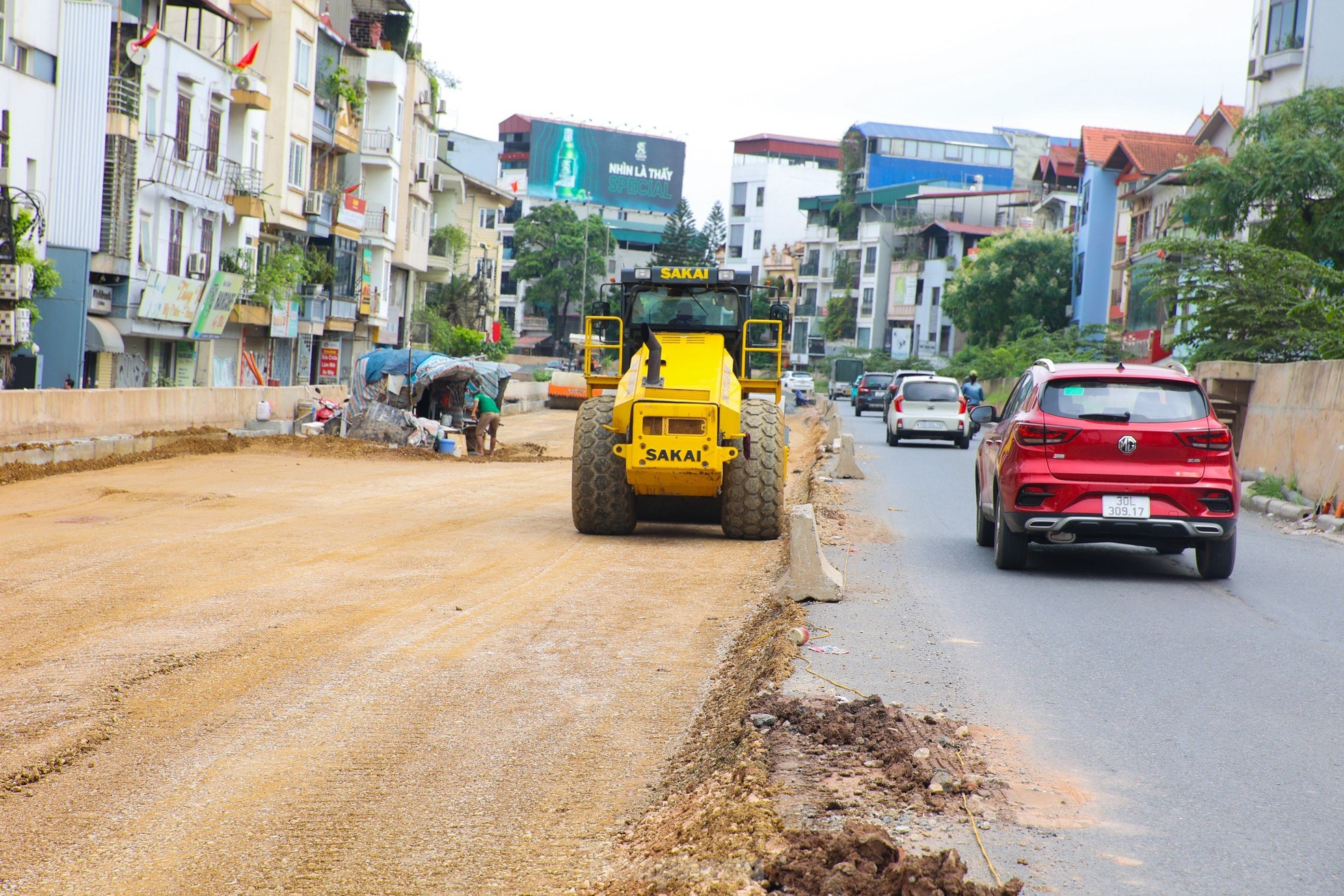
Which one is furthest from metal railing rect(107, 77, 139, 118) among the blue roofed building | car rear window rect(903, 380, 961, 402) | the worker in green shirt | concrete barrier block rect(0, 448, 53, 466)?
the blue roofed building

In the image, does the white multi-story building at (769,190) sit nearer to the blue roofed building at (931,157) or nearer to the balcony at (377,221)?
the blue roofed building at (931,157)

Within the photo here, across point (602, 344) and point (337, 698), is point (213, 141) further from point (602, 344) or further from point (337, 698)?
point (337, 698)

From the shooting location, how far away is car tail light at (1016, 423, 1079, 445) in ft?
36.5

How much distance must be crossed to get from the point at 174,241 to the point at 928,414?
21018mm

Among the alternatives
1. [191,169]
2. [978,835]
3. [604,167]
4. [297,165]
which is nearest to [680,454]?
[978,835]

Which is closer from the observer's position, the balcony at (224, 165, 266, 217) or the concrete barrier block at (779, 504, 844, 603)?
the concrete barrier block at (779, 504, 844, 603)

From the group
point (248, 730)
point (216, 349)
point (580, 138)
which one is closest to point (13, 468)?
point (248, 730)

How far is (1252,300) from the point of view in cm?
2647

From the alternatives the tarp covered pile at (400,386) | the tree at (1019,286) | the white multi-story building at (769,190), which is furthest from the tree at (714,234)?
the tarp covered pile at (400,386)

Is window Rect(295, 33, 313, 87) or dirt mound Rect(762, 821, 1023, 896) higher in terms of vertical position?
window Rect(295, 33, 313, 87)

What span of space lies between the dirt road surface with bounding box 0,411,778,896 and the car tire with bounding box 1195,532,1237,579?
12.6ft

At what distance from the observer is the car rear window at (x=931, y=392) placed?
3234 cm

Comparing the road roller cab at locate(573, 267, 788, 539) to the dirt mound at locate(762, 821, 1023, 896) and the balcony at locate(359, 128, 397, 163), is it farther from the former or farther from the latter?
the balcony at locate(359, 128, 397, 163)

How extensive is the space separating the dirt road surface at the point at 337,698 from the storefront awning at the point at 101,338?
20386mm
